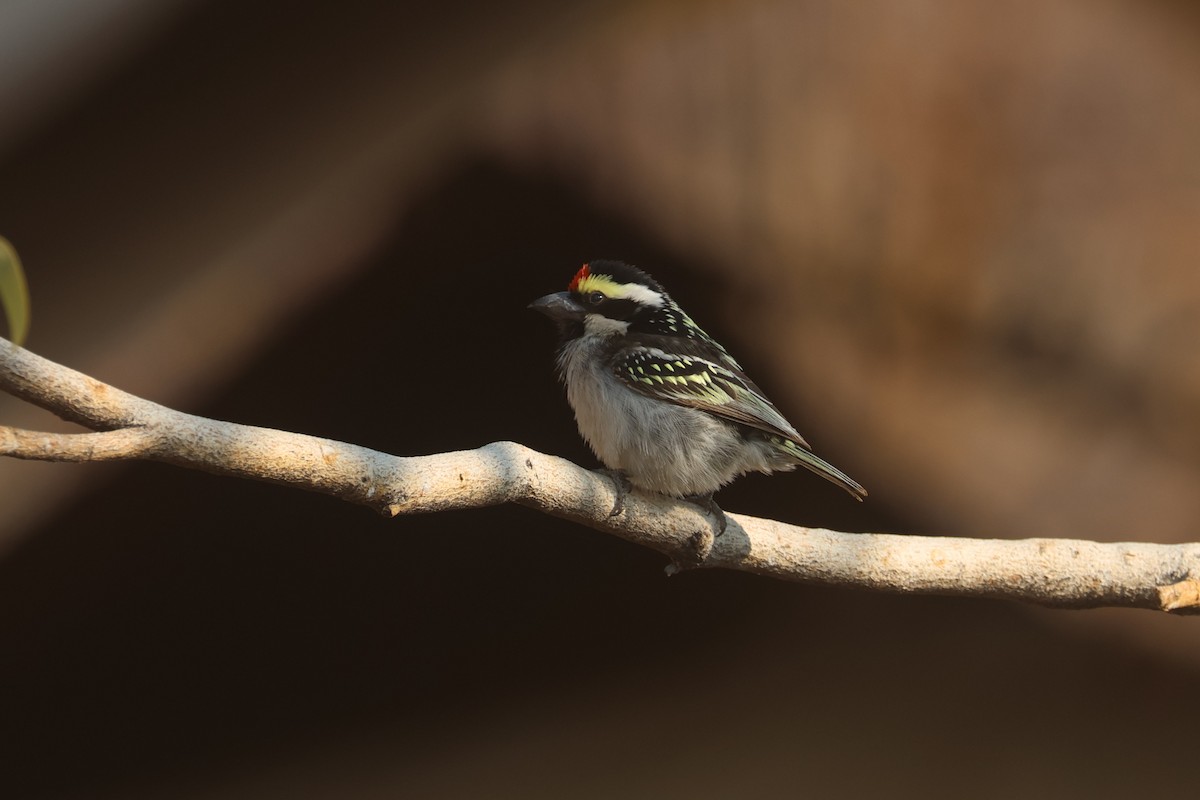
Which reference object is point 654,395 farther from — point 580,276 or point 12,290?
point 12,290

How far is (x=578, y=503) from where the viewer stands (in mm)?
1583

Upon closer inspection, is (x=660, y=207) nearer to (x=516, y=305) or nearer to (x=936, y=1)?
(x=516, y=305)

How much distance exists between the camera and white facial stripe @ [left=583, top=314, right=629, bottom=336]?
201cm

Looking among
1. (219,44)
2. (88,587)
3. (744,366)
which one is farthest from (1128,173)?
(88,587)

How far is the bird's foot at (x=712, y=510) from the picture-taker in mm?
1796

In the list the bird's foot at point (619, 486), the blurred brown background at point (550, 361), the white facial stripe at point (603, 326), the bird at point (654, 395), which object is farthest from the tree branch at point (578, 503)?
the blurred brown background at point (550, 361)

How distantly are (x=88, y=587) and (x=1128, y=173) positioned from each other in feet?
8.53

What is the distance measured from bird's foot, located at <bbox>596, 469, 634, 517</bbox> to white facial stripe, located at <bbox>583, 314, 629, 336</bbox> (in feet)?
0.95

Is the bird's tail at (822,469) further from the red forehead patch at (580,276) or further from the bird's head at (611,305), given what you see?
the red forehead patch at (580,276)

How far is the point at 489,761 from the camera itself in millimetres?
2764

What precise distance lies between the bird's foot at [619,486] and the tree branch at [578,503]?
0.01 metres

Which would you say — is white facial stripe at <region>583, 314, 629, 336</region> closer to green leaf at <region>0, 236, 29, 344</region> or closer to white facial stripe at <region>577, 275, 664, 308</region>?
white facial stripe at <region>577, 275, 664, 308</region>

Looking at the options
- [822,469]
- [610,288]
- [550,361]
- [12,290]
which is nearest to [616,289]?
[610,288]

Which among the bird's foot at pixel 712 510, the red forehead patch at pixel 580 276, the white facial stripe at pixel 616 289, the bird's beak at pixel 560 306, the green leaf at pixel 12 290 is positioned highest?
the red forehead patch at pixel 580 276
